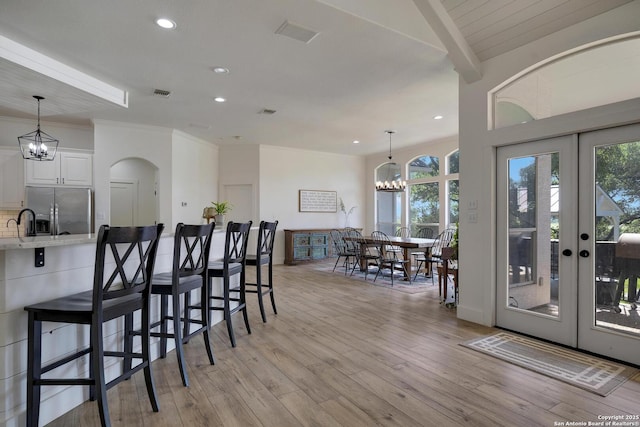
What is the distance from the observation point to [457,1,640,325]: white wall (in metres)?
3.00

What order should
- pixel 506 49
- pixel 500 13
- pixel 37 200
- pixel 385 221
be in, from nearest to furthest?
pixel 500 13 < pixel 506 49 < pixel 37 200 < pixel 385 221

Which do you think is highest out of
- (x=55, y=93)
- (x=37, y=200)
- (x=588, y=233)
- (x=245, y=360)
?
(x=55, y=93)

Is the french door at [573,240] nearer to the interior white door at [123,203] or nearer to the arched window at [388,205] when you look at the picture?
the arched window at [388,205]

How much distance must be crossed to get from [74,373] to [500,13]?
440cm

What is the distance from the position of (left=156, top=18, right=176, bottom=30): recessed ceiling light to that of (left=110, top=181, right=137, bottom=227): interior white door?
17.9 feet

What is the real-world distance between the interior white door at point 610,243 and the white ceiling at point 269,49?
1.15 metres

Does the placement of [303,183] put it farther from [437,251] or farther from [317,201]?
[437,251]

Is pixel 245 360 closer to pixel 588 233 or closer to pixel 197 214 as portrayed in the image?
pixel 588 233

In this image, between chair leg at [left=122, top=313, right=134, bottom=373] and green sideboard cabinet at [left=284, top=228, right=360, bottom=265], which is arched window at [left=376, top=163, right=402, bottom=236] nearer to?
green sideboard cabinet at [left=284, top=228, right=360, bottom=265]

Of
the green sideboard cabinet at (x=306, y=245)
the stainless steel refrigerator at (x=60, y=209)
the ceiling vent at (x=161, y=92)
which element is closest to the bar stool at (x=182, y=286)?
the ceiling vent at (x=161, y=92)

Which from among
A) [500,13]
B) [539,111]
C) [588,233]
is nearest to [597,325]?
[588,233]

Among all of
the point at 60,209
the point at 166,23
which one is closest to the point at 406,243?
the point at 166,23

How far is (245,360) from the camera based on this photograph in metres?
2.82

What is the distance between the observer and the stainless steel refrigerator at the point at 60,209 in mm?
5418
